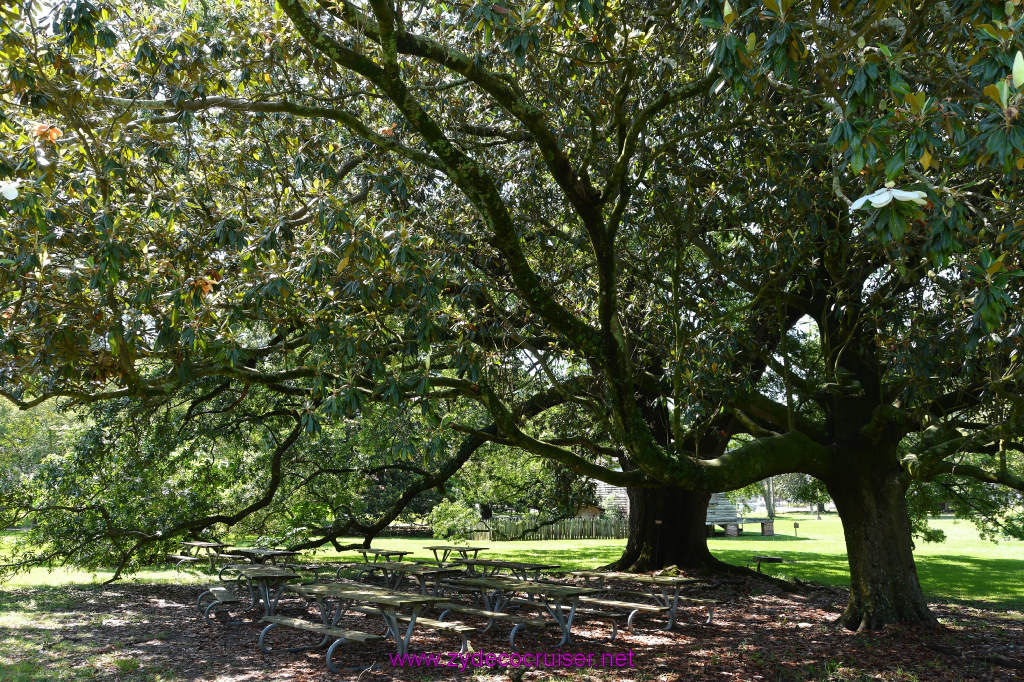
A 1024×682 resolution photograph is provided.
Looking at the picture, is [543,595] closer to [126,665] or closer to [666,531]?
[126,665]

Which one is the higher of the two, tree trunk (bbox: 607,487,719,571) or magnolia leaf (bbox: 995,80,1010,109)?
magnolia leaf (bbox: 995,80,1010,109)

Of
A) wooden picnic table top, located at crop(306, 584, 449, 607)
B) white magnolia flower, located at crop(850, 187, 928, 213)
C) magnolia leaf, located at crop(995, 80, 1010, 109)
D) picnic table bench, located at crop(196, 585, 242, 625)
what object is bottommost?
picnic table bench, located at crop(196, 585, 242, 625)

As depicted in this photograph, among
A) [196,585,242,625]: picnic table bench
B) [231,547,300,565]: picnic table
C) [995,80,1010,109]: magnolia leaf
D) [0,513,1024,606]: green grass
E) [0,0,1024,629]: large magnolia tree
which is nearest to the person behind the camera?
[995,80,1010,109]: magnolia leaf

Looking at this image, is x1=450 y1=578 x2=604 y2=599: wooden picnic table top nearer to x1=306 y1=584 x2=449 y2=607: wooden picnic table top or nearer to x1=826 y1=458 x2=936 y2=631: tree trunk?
x1=306 y1=584 x2=449 y2=607: wooden picnic table top

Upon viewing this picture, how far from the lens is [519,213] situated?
9.34 meters

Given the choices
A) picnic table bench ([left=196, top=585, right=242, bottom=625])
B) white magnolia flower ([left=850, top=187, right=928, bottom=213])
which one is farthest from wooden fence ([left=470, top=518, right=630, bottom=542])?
white magnolia flower ([left=850, top=187, right=928, bottom=213])

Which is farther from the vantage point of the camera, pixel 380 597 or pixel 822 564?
pixel 822 564

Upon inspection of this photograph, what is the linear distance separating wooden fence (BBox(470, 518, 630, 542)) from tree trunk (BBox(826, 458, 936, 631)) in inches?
827

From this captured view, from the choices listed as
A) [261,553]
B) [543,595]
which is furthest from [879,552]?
[261,553]

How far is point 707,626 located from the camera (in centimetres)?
1002

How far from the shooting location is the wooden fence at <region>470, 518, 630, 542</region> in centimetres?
3028

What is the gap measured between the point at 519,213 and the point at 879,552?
20.5 feet

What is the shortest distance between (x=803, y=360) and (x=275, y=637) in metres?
8.83

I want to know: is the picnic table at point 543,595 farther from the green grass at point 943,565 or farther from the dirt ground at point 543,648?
the green grass at point 943,565
